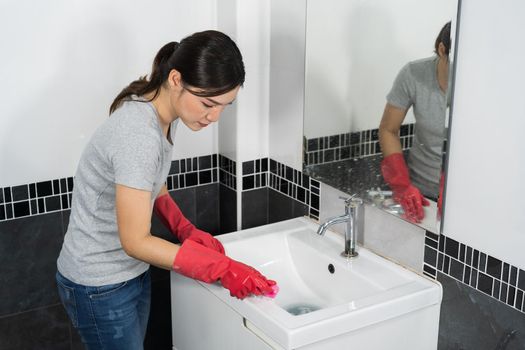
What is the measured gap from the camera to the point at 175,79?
5.57 feet

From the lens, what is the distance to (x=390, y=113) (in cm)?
193

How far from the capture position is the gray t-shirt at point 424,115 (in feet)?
5.73

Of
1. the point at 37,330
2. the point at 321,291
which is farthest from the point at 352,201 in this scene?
the point at 37,330

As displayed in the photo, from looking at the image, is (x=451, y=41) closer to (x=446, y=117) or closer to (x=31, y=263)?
(x=446, y=117)

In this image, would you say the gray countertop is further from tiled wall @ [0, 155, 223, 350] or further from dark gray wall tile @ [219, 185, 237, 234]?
tiled wall @ [0, 155, 223, 350]

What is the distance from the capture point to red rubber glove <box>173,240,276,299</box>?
1759mm

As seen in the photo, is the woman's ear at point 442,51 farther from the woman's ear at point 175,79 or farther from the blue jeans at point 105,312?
the blue jeans at point 105,312

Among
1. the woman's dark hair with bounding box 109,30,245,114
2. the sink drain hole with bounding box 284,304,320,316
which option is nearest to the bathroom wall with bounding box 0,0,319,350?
the sink drain hole with bounding box 284,304,320,316

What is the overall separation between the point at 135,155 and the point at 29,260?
0.87m

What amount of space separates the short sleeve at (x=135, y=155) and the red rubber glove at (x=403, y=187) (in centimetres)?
65

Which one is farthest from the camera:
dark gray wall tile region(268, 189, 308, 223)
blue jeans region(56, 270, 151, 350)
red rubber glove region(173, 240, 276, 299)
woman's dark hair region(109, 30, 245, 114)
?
dark gray wall tile region(268, 189, 308, 223)

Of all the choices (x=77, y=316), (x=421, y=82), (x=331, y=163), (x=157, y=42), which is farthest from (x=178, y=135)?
(x=421, y=82)

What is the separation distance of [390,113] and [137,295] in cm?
86

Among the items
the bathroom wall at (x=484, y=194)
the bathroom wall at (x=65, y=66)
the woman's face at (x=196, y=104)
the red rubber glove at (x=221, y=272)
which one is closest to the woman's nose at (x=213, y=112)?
the woman's face at (x=196, y=104)
